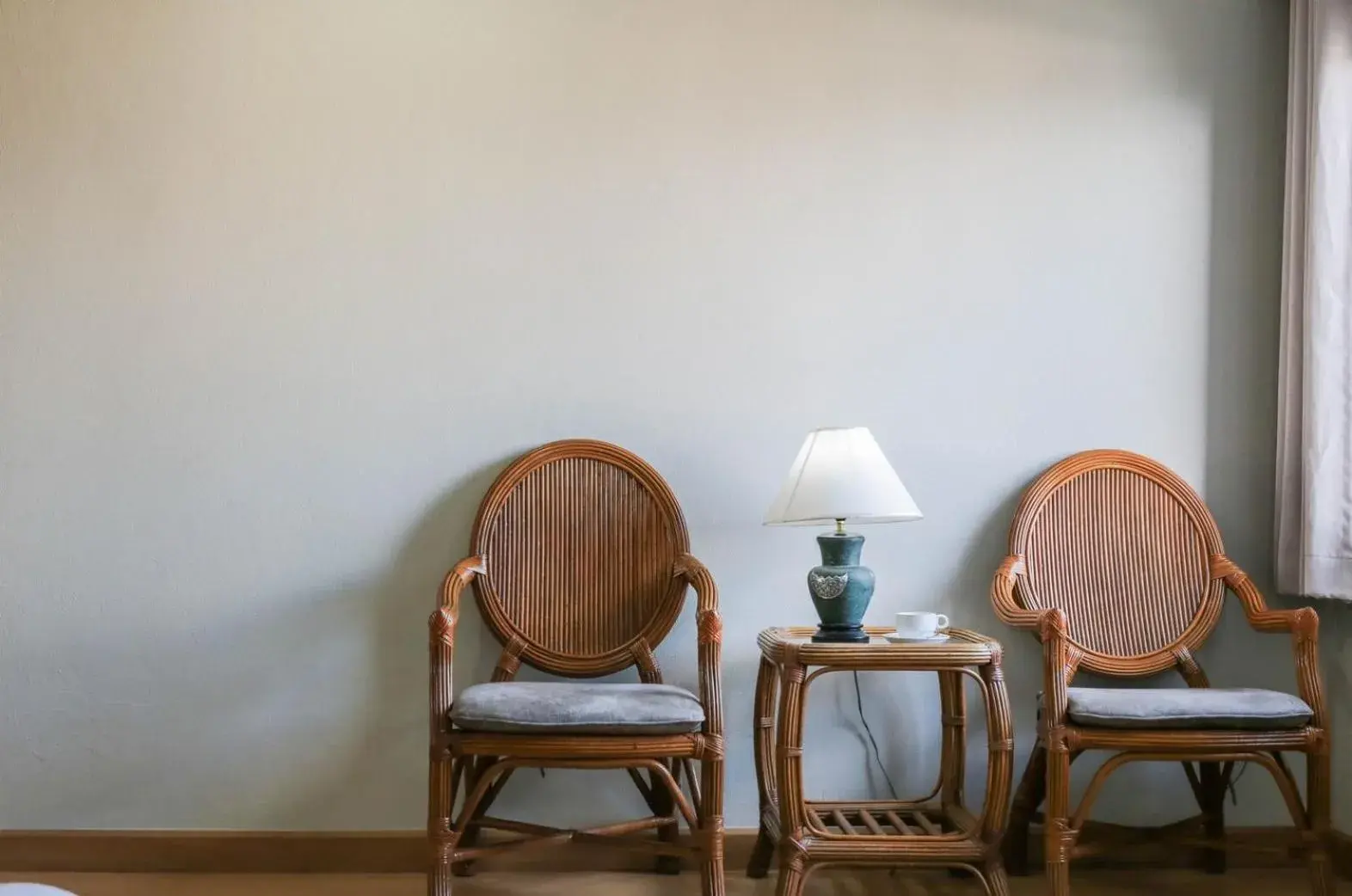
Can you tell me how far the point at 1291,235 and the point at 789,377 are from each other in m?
1.28

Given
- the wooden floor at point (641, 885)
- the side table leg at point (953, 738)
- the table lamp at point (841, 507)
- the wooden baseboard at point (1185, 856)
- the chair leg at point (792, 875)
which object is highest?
the table lamp at point (841, 507)

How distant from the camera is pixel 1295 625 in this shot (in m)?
2.32

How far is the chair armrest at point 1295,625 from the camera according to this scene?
2.23m

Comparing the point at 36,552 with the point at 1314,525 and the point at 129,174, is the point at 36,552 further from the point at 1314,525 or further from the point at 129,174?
the point at 1314,525

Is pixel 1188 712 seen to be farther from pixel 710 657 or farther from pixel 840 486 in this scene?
pixel 710 657

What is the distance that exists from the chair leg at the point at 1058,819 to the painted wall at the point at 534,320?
1.62ft

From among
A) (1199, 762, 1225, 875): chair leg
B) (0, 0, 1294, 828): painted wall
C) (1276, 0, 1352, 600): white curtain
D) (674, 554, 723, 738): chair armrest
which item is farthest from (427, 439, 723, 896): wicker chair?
(1276, 0, 1352, 600): white curtain

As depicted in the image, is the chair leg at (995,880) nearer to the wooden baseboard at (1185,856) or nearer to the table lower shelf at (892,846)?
the table lower shelf at (892,846)

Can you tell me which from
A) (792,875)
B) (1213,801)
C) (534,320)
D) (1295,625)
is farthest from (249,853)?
(1295,625)

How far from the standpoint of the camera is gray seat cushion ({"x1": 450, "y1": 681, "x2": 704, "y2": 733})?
6.80 feet

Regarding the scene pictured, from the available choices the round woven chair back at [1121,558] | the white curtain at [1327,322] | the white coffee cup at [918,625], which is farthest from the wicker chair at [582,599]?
the white curtain at [1327,322]

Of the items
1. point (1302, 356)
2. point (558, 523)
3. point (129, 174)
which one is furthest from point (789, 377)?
point (129, 174)

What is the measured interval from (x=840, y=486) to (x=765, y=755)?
0.66 metres

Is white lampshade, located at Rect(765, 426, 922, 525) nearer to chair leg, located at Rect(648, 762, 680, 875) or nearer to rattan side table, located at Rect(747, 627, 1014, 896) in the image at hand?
rattan side table, located at Rect(747, 627, 1014, 896)
